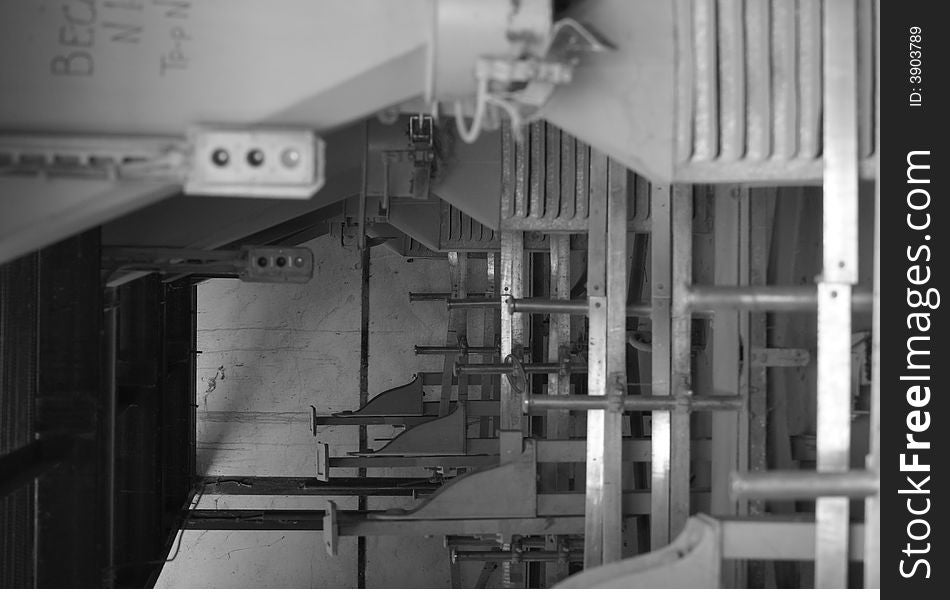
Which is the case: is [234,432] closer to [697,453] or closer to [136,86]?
[697,453]

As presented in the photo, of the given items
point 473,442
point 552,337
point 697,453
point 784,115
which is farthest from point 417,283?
point 784,115

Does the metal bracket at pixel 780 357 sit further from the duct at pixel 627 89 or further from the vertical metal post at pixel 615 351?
the duct at pixel 627 89

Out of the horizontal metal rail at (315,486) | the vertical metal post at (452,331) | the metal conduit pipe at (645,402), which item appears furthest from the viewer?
the vertical metal post at (452,331)

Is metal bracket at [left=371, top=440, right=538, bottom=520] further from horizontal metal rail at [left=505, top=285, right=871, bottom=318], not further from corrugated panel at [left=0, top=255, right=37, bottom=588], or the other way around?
horizontal metal rail at [left=505, top=285, right=871, bottom=318]

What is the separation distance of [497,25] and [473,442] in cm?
465

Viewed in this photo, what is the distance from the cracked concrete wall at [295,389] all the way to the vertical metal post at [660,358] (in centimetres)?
499

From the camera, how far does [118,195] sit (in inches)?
98.6

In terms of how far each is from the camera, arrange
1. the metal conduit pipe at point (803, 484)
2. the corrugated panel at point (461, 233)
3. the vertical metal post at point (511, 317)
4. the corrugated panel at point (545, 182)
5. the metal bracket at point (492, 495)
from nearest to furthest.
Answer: the metal conduit pipe at point (803, 484), the metal bracket at point (492, 495), the corrugated panel at point (545, 182), the vertical metal post at point (511, 317), the corrugated panel at point (461, 233)

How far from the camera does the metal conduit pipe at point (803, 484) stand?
2.56 metres

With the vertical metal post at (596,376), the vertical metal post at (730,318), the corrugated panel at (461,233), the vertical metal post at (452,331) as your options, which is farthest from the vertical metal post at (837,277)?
the vertical metal post at (452,331)

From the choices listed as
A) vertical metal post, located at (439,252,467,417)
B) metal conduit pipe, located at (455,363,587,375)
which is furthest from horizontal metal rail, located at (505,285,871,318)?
vertical metal post, located at (439,252,467,417)

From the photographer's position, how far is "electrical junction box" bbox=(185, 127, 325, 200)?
7.95ft

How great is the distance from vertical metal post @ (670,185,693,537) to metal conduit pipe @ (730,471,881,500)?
1468mm
